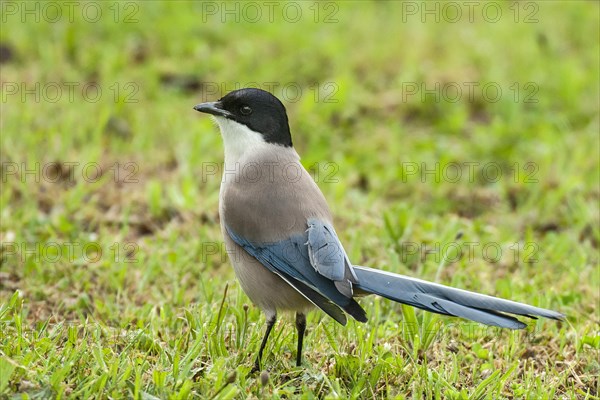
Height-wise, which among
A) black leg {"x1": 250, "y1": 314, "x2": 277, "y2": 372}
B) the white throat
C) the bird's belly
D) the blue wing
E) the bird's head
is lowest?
black leg {"x1": 250, "y1": 314, "x2": 277, "y2": 372}

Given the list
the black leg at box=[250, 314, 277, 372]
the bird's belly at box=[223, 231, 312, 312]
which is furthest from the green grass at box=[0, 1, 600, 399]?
the bird's belly at box=[223, 231, 312, 312]

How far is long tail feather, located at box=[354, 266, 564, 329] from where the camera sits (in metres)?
4.41

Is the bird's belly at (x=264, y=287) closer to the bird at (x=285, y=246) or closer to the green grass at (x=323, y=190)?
the bird at (x=285, y=246)

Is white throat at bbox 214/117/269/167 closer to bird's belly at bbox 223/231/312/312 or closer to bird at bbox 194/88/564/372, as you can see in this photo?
bird at bbox 194/88/564/372

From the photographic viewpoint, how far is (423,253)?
6699 mm

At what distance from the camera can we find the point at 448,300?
4531 millimetres

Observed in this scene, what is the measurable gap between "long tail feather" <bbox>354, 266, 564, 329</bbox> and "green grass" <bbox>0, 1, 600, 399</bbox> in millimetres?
467

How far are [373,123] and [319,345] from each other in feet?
13.7

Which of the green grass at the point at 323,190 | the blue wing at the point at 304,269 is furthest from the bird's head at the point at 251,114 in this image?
the green grass at the point at 323,190

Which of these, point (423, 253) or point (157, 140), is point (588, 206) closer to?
point (423, 253)

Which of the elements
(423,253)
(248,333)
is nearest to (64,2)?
(423,253)

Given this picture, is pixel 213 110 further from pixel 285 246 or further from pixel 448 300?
pixel 448 300

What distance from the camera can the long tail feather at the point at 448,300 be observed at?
14.5ft

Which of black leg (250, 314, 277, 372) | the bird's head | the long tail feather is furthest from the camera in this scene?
the bird's head
